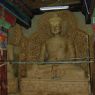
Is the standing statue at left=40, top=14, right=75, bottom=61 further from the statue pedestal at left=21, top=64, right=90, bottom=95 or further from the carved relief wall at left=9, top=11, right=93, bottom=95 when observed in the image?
the statue pedestal at left=21, top=64, right=90, bottom=95

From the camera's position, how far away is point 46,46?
695cm

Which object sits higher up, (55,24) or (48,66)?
(55,24)

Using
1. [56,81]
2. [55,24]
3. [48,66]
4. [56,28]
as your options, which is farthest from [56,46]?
[56,81]

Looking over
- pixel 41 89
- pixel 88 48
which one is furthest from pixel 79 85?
pixel 88 48

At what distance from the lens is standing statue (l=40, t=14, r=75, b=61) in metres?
6.69

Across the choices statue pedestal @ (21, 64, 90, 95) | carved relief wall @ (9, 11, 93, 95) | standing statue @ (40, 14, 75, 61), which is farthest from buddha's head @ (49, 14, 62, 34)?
statue pedestal @ (21, 64, 90, 95)

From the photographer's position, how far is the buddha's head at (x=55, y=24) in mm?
6711

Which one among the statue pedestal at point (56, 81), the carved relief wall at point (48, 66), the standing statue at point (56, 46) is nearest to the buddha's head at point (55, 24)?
the standing statue at point (56, 46)

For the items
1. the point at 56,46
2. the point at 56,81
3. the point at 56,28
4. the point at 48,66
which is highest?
the point at 56,28

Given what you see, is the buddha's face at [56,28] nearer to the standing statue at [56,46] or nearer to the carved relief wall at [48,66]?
the standing statue at [56,46]

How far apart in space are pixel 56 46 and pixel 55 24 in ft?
1.90

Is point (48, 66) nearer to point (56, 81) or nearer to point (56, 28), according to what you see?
point (56, 81)

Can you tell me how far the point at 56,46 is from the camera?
6832 millimetres

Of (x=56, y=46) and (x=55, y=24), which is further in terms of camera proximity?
(x=56, y=46)
